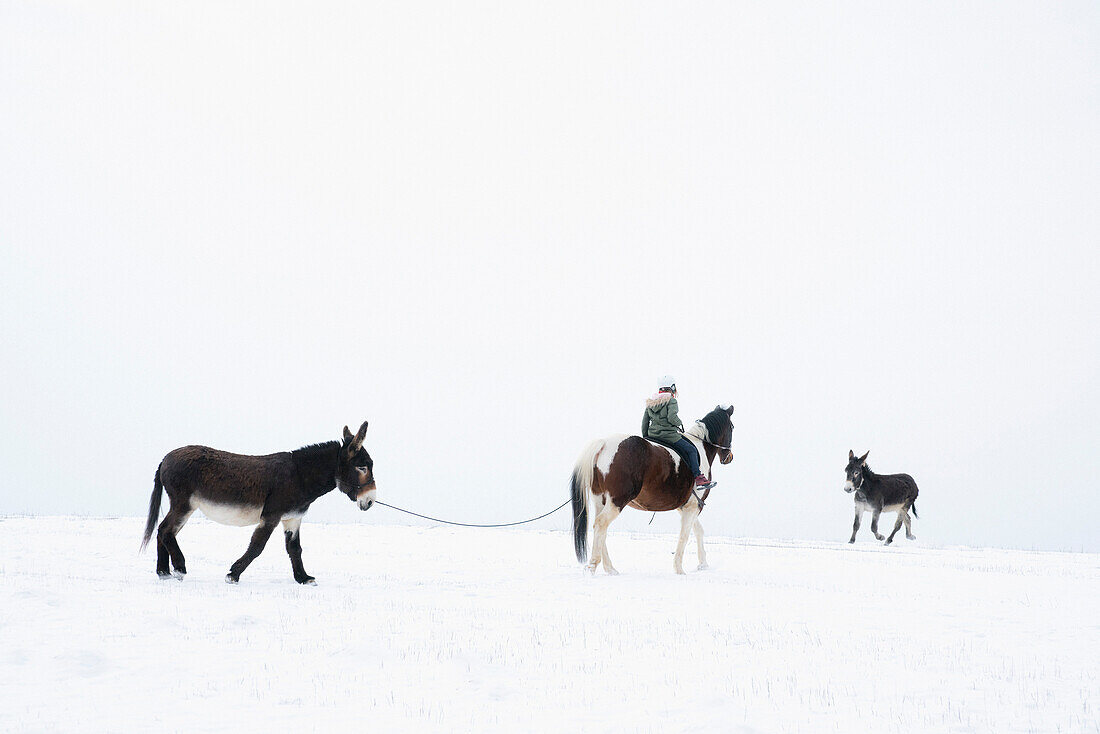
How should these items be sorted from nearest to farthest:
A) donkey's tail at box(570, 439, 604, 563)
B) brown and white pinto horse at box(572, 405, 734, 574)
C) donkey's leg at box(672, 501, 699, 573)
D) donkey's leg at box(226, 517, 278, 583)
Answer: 1. donkey's leg at box(226, 517, 278, 583)
2. brown and white pinto horse at box(572, 405, 734, 574)
3. donkey's tail at box(570, 439, 604, 563)
4. donkey's leg at box(672, 501, 699, 573)

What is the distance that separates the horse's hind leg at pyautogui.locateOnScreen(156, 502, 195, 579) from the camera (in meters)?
10.1

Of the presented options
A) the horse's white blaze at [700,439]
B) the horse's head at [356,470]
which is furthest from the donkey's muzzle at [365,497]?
the horse's white blaze at [700,439]

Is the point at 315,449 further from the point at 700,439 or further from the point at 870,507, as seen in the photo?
the point at 870,507

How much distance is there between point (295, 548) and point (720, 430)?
7647mm

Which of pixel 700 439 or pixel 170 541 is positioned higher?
pixel 700 439

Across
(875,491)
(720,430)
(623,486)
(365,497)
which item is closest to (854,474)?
(875,491)

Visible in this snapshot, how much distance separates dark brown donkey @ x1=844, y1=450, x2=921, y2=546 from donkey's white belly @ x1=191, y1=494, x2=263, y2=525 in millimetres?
16676

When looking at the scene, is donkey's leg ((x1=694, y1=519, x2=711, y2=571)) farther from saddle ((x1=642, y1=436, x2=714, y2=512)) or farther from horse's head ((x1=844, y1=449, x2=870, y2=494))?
horse's head ((x1=844, y1=449, x2=870, y2=494))

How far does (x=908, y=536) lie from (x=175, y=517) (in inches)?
820

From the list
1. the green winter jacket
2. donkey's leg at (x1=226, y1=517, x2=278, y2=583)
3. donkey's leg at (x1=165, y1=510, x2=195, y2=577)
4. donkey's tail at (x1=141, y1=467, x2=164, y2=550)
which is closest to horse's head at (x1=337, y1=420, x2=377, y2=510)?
Answer: donkey's leg at (x1=226, y1=517, x2=278, y2=583)

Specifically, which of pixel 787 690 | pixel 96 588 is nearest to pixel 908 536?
pixel 787 690

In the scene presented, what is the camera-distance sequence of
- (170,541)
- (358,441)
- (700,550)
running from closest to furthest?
(170,541) → (358,441) → (700,550)

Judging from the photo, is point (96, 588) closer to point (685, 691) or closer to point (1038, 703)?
point (685, 691)

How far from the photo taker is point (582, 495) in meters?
12.1
